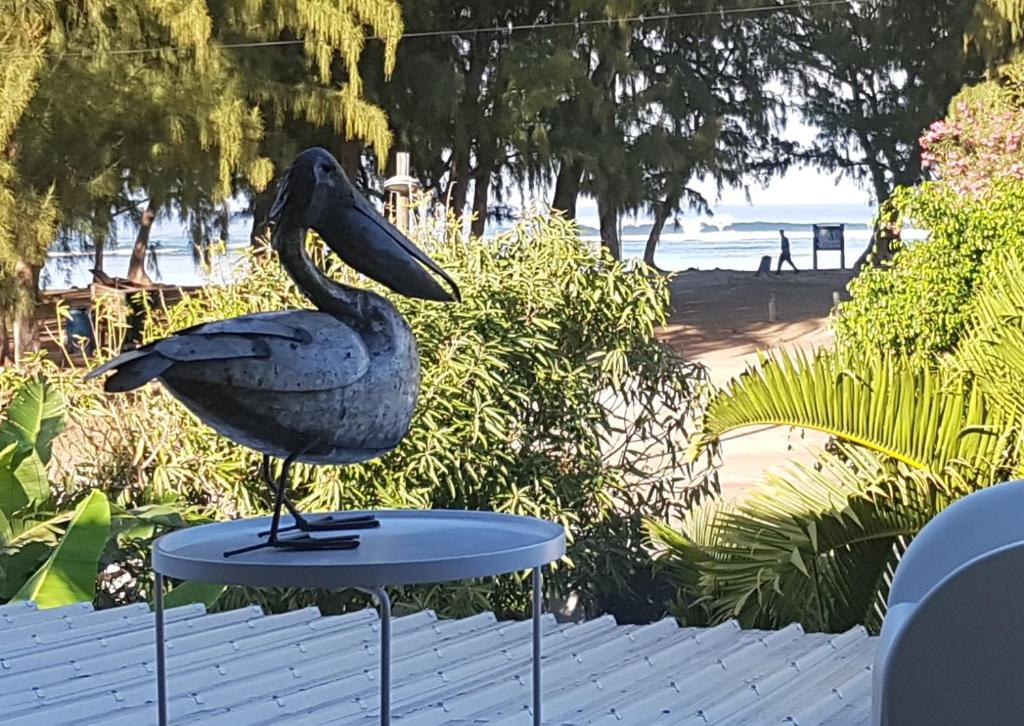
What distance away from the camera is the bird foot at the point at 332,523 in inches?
84.2

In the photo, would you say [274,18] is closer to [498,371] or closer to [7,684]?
[498,371]

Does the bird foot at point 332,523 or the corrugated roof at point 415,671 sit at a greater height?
the bird foot at point 332,523

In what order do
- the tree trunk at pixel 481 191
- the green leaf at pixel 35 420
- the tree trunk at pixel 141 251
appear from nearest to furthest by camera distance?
the green leaf at pixel 35 420, the tree trunk at pixel 141 251, the tree trunk at pixel 481 191

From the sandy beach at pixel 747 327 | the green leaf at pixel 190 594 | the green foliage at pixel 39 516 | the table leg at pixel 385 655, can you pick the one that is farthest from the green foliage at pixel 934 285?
the table leg at pixel 385 655

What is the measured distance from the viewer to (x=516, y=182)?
1602 cm

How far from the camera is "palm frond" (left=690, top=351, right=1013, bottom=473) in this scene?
14.9ft

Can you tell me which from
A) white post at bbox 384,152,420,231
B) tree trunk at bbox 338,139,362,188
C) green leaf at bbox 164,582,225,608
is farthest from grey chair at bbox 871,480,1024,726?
tree trunk at bbox 338,139,362,188

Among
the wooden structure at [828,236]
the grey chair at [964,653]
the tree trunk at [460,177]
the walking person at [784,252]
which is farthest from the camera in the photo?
the walking person at [784,252]

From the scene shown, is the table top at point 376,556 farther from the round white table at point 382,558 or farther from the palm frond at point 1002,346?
the palm frond at point 1002,346

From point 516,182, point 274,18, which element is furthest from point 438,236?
point 516,182

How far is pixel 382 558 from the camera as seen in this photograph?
74.8 inches

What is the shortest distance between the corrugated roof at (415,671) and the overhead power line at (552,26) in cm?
862

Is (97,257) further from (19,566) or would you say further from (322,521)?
(322,521)

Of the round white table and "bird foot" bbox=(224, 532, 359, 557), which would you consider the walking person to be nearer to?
the round white table
